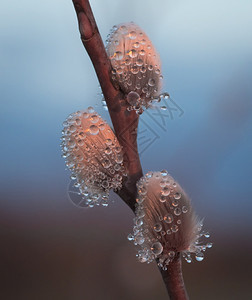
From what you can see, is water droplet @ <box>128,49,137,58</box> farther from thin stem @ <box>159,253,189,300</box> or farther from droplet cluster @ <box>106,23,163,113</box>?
thin stem @ <box>159,253,189,300</box>

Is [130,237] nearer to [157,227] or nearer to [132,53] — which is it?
[157,227]

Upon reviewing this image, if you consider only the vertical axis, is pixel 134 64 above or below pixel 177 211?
above

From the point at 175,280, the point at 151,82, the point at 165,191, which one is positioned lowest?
the point at 175,280

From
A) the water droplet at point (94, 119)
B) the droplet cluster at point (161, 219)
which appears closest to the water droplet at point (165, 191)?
the droplet cluster at point (161, 219)

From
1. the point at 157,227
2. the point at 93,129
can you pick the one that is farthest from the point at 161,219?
the point at 93,129

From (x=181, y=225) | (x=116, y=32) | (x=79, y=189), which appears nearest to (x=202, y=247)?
(x=181, y=225)
